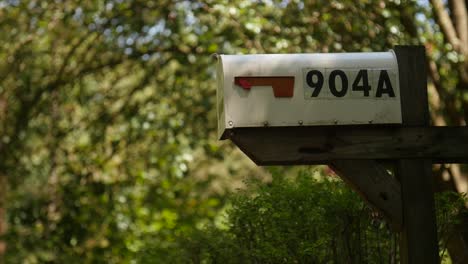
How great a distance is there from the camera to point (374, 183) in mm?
4094

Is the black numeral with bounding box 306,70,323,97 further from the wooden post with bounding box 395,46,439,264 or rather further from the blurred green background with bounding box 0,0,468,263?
the blurred green background with bounding box 0,0,468,263

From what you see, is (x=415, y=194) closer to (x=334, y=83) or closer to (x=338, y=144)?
(x=338, y=144)

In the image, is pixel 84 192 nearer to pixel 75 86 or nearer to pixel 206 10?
pixel 75 86

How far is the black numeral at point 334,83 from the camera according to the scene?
415cm

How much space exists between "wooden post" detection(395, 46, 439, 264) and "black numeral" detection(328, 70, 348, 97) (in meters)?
0.31

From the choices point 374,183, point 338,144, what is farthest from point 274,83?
point 374,183

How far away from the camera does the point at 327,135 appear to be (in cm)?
414

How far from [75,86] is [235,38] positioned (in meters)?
3.29

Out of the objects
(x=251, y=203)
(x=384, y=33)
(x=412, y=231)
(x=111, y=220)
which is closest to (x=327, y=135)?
(x=412, y=231)

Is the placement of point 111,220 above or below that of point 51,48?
below

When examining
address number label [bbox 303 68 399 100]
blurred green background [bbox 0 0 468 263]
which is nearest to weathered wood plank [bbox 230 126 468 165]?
address number label [bbox 303 68 399 100]

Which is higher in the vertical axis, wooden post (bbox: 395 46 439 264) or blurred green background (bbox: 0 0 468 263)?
blurred green background (bbox: 0 0 468 263)

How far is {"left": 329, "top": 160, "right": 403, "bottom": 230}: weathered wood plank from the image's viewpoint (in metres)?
4.09

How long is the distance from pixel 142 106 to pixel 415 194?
6.74 metres
